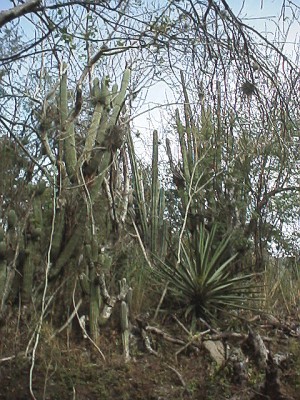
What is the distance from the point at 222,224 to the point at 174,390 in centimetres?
435

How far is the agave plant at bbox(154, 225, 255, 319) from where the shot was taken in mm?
8203

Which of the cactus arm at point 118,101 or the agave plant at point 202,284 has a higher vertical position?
the cactus arm at point 118,101

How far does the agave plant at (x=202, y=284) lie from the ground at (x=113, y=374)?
47.1 inches

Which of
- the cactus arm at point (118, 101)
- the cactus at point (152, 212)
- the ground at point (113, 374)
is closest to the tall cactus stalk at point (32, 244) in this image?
the ground at point (113, 374)

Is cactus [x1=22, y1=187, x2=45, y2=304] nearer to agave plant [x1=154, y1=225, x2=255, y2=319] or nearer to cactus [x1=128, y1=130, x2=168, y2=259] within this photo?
agave plant [x1=154, y1=225, x2=255, y2=319]

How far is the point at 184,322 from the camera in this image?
7.97 meters

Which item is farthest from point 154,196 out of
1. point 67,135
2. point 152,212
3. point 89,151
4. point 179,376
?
point 179,376

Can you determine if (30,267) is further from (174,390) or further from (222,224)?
(222,224)

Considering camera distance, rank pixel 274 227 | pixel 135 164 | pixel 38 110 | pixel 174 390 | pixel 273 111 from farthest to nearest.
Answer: pixel 274 227 → pixel 135 164 → pixel 38 110 → pixel 174 390 → pixel 273 111

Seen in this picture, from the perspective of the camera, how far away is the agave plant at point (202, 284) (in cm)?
820

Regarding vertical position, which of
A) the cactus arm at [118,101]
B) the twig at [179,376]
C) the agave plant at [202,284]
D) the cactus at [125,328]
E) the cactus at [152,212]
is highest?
the cactus arm at [118,101]

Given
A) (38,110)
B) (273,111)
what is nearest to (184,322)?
(38,110)

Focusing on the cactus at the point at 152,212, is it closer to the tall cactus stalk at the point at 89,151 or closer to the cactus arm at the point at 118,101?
the cactus arm at the point at 118,101

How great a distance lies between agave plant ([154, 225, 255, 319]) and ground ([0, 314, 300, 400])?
1.20 m
